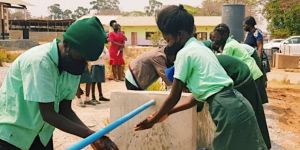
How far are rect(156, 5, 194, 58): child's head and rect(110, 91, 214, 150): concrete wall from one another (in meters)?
1.58

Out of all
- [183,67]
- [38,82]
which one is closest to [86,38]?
[38,82]

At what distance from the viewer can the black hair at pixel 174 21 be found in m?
3.28

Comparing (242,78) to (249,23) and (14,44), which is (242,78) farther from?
(14,44)

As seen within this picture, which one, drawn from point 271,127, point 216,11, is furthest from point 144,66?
point 216,11

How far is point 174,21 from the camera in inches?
129

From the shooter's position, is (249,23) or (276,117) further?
(276,117)

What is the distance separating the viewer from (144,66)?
4.98m

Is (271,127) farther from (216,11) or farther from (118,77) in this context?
(216,11)

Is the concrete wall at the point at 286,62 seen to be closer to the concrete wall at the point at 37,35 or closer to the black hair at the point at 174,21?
the black hair at the point at 174,21

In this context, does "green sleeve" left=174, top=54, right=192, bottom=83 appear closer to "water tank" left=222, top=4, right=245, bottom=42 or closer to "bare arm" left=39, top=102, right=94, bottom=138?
"bare arm" left=39, top=102, right=94, bottom=138

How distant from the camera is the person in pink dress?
11859 mm

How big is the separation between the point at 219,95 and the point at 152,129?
6.52ft

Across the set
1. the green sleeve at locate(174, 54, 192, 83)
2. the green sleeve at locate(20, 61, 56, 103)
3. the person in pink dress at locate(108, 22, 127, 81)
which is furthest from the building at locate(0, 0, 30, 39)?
the green sleeve at locate(20, 61, 56, 103)

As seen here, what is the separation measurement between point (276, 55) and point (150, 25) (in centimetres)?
3187
